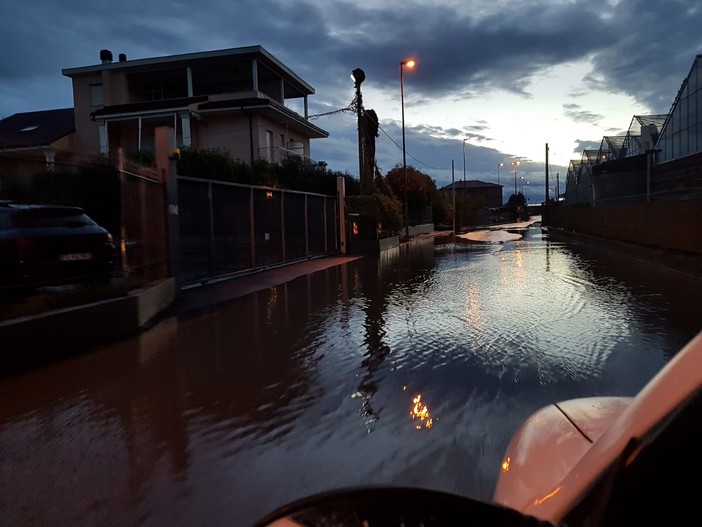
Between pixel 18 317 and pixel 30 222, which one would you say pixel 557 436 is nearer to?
pixel 18 317

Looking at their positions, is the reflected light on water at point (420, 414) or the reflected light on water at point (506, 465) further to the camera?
the reflected light on water at point (420, 414)

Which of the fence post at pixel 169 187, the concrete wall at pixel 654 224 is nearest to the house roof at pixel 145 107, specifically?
the concrete wall at pixel 654 224

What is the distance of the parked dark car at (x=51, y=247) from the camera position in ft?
23.3

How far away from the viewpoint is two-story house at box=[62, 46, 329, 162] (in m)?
32.1

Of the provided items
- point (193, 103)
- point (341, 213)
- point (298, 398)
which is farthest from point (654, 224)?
point (193, 103)

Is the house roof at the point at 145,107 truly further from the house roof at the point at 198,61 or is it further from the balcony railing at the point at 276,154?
the balcony railing at the point at 276,154

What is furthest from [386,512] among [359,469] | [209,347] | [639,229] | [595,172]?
[595,172]

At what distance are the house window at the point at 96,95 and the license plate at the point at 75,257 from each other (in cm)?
3092

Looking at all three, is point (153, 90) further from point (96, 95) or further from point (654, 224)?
point (654, 224)

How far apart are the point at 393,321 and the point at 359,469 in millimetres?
4865

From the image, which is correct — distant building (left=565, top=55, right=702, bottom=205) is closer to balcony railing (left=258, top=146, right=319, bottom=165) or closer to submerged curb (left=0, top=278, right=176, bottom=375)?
balcony railing (left=258, top=146, right=319, bottom=165)

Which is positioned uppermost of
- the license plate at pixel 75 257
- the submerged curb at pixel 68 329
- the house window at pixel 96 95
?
the house window at pixel 96 95

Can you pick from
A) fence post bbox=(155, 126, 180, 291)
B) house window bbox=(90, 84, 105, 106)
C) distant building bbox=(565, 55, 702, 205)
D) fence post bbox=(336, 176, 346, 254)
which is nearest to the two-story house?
house window bbox=(90, 84, 105, 106)

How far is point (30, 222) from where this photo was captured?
7.66m
